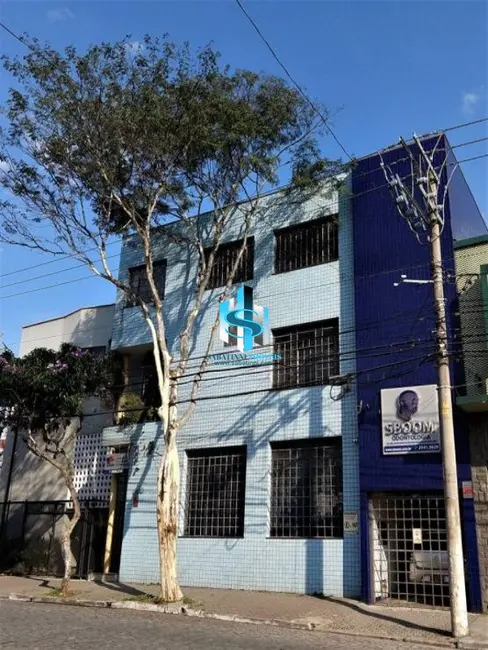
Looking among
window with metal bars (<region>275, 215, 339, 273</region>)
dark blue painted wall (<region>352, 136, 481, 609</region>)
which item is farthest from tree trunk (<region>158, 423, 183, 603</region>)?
window with metal bars (<region>275, 215, 339, 273</region>)

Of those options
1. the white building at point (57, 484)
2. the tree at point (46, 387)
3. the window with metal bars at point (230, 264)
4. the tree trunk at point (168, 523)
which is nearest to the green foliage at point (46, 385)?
the tree at point (46, 387)

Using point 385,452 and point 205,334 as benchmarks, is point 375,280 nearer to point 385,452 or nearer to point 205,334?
point 385,452

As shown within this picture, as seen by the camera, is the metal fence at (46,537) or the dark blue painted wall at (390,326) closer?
the dark blue painted wall at (390,326)

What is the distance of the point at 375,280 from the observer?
15.4m

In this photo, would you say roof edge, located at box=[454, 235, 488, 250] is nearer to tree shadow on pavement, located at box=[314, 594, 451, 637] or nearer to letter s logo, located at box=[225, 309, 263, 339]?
letter s logo, located at box=[225, 309, 263, 339]

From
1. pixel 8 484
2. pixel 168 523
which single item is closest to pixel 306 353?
pixel 168 523

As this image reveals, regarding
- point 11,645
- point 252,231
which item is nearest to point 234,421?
point 252,231

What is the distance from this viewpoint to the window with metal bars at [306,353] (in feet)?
52.3

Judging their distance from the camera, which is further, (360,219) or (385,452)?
(360,219)

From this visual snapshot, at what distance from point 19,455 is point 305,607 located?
13.7 metres

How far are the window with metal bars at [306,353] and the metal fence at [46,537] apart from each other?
7.37 meters

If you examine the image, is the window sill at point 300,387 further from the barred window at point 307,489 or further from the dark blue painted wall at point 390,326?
the barred window at point 307,489

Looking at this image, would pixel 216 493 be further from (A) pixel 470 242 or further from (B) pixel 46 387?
(A) pixel 470 242

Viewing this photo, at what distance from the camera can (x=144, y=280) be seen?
68.1 ft
